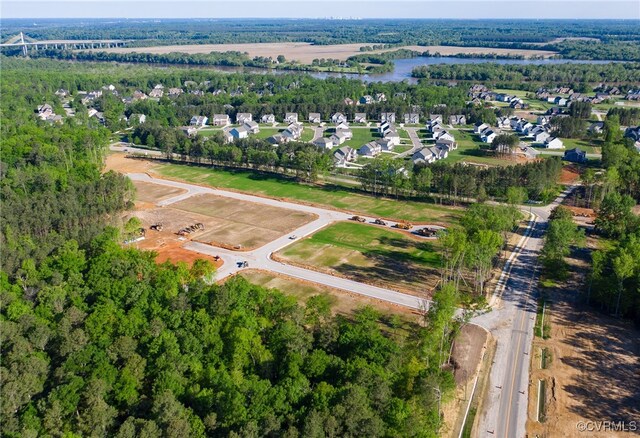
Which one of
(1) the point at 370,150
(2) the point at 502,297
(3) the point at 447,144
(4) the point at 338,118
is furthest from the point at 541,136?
(2) the point at 502,297

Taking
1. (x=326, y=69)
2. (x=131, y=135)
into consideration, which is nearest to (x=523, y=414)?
(x=131, y=135)

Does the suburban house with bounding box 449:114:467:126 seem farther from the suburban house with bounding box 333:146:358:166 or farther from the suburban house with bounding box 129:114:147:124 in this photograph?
the suburban house with bounding box 129:114:147:124

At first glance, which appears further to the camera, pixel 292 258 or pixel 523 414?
pixel 292 258

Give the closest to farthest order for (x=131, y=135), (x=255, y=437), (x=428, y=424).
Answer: (x=255, y=437) → (x=428, y=424) → (x=131, y=135)

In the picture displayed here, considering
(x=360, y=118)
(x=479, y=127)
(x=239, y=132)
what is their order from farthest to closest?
1. (x=360, y=118)
2. (x=479, y=127)
3. (x=239, y=132)

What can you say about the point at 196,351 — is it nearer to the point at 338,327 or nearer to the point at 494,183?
the point at 338,327

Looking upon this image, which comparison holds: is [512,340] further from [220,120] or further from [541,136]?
[220,120]

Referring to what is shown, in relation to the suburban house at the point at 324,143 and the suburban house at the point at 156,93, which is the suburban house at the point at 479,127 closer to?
the suburban house at the point at 324,143

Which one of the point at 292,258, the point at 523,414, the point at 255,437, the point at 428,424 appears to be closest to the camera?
the point at 255,437
